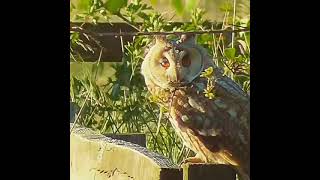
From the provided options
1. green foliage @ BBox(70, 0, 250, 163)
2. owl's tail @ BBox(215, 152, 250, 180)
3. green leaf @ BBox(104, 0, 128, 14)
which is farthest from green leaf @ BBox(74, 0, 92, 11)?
owl's tail @ BBox(215, 152, 250, 180)

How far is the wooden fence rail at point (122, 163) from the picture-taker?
4.91 ft

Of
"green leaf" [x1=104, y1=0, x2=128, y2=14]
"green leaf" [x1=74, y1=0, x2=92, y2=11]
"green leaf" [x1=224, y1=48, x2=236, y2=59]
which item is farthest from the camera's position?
"green leaf" [x1=224, y1=48, x2=236, y2=59]

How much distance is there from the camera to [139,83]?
1711mm

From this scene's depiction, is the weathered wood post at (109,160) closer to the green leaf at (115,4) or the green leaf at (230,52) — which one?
the green leaf at (230,52)

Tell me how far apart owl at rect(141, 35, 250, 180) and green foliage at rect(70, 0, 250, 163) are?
0.02 meters

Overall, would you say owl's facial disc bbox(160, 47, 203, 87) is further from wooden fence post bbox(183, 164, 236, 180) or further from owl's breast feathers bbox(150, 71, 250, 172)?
wooden fence post bbox(183, 164, 236, 180)

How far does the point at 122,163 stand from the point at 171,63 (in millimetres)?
301

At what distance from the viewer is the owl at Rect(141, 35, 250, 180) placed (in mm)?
1646

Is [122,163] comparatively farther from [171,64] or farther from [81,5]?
[81,5]

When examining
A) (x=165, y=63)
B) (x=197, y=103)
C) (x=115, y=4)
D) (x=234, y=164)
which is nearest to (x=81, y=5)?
(x=115, y=4)
